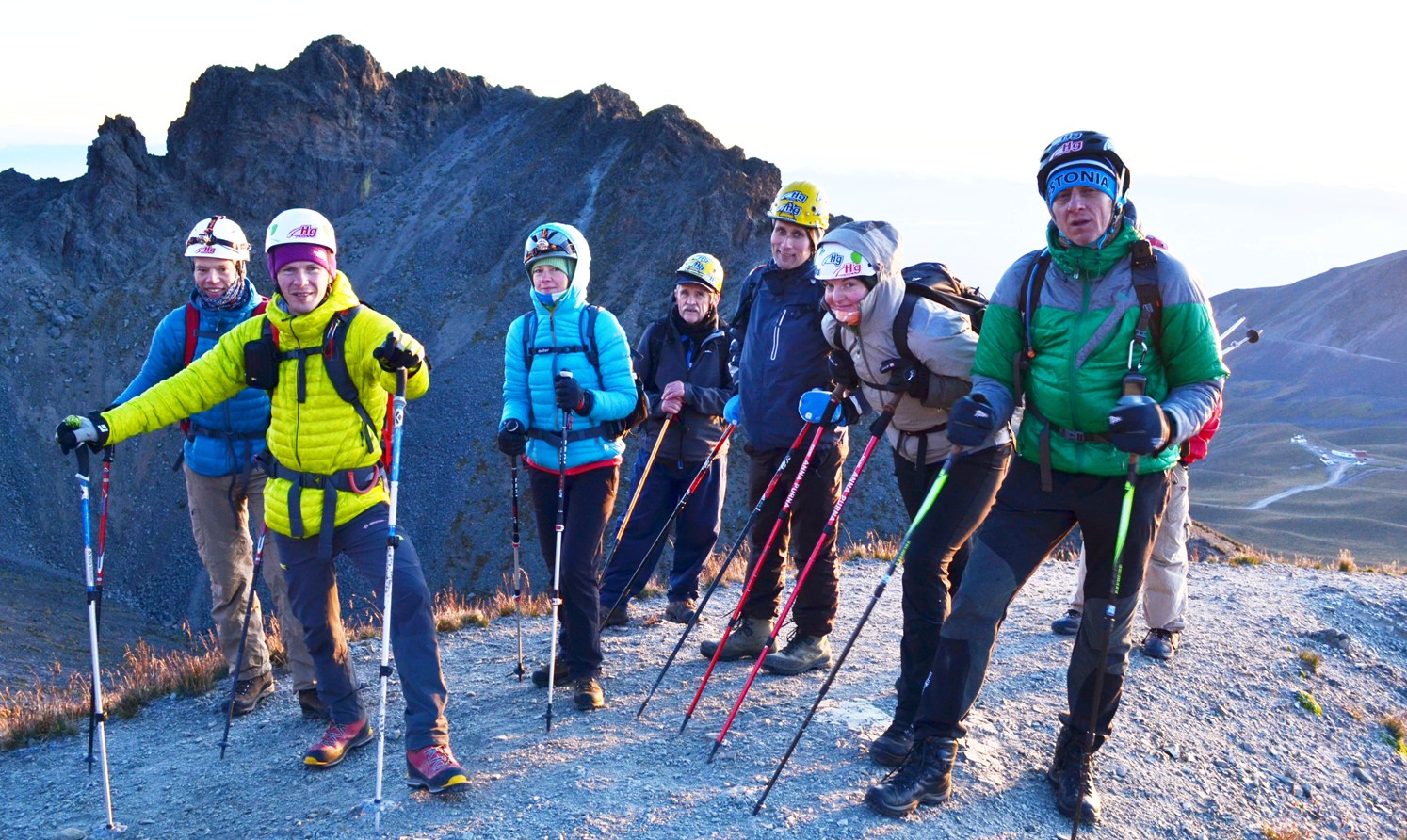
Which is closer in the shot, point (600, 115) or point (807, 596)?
point (807, 596)

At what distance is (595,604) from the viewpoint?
6473 millimetres

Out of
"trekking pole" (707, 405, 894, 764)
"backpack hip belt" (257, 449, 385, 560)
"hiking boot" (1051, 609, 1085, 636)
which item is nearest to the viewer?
"backpack hip belt" (257, 449, 385, 560)

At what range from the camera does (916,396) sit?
17.8 feet

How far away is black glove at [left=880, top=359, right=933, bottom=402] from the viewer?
5297 millimetres

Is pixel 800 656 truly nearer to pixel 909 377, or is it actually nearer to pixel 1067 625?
pixel 909 377

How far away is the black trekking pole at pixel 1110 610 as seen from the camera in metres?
4.60

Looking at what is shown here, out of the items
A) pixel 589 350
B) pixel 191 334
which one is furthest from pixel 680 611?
pixel 191 334

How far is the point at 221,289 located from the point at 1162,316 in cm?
577

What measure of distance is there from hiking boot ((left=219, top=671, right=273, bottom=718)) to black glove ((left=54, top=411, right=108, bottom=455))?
7.33 ft

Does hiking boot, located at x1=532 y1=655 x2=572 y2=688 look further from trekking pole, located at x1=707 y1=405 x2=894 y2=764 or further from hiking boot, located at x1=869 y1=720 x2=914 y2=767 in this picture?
hiking boot, located at x1=869 y1=720 x2=914 y2=767

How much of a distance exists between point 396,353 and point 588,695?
8.49ft

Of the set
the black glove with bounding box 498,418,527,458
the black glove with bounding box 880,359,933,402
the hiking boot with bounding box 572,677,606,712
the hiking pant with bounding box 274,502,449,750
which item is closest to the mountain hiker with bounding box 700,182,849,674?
the black glove with bounding box 880,359,933,402

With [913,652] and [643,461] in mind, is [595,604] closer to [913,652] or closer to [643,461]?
[913,652]

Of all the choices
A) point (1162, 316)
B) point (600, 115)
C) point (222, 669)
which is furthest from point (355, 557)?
point (600, 115)
